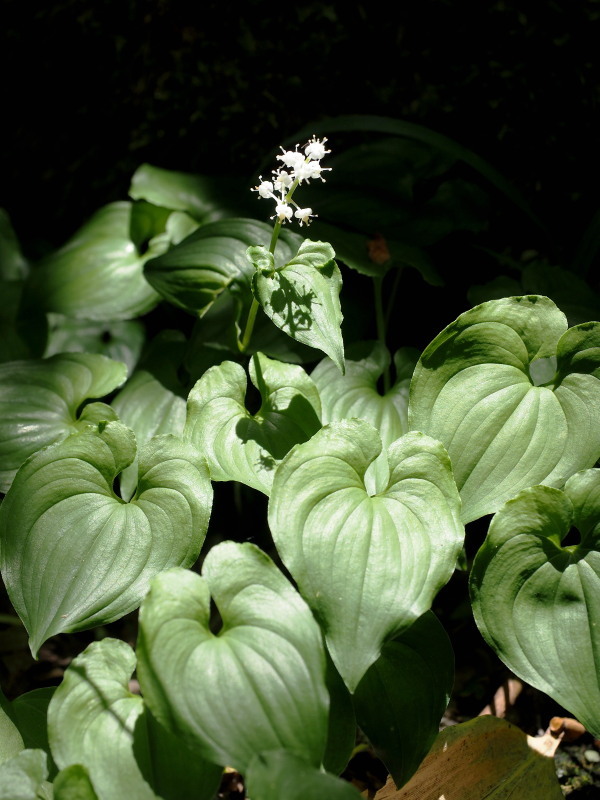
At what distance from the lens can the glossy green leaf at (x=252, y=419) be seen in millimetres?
1478

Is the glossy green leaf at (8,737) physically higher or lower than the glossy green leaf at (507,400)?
lower

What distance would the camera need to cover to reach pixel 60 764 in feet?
3.89

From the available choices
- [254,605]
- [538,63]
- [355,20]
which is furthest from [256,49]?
[254,605]

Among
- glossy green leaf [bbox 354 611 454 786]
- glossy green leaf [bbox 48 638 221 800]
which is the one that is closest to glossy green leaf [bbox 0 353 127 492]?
glossy green leaf [bbox 48 638 221 800]

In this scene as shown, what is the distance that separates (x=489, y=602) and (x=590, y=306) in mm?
858

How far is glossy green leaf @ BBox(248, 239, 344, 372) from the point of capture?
4.53 ft

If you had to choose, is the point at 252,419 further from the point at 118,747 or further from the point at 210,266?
the point at 118,747

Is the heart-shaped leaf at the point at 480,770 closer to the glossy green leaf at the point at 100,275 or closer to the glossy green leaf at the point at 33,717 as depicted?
the glossy green leaf at the point at 33,717

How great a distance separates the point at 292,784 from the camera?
1.05 meters

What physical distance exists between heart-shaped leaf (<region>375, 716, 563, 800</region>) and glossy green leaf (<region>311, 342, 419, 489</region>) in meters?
0.60

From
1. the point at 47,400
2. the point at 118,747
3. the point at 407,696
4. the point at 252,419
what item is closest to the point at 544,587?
the point at 407,696

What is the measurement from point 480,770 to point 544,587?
0.48 metres

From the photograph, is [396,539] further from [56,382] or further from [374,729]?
[56,382]

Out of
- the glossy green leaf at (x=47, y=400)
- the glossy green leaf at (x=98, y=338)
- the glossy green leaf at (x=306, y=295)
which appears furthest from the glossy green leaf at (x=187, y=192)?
the glossy green leaf at (x=306, y=295)
